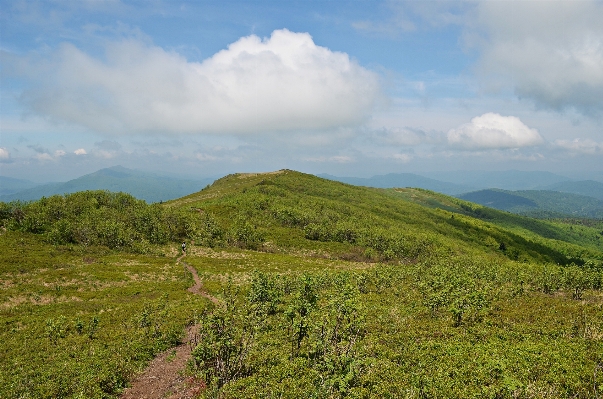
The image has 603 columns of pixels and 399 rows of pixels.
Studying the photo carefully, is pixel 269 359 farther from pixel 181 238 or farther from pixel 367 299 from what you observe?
pixel 181 238

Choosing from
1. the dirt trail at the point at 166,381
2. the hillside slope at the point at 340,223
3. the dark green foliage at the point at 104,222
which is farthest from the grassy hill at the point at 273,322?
the hillside slope at the point at 340,223

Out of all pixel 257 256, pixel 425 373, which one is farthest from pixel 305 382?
pixel 257 256

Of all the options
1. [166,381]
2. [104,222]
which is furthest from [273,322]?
[104,222]

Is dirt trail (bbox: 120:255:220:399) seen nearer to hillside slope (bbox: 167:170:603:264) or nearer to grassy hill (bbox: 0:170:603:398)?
grassy hill (bbox: 0:170:603:398)

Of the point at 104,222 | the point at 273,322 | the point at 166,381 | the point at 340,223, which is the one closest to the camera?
the point at 166,381

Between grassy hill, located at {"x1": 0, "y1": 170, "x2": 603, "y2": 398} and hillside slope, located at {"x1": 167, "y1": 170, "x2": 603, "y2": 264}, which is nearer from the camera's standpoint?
grassy hill, located at {"x1": 0, "y1": 170, "x2": 603, "y2": 398}

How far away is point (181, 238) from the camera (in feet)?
277

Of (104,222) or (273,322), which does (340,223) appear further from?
(273,322)

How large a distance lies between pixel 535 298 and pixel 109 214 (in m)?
87.5

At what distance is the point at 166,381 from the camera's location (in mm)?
19203

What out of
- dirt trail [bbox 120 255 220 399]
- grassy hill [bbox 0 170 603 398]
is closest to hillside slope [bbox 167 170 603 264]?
grassy hill [bbox 0 170 603 398]

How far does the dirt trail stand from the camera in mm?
17461

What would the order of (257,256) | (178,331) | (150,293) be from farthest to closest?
(257,256), (150,293), (178,331)

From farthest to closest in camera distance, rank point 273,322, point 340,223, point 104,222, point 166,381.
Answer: point 340,223 < point 104,222 < point 273,322 < point 166,381
